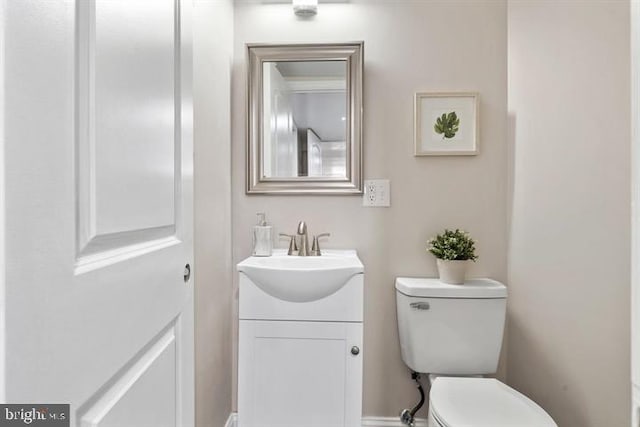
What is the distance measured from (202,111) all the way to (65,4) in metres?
0.92

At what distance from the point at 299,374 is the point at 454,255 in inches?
32.4

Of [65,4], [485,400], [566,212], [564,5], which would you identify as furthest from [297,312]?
[564,5]

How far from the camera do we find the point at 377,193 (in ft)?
5.95

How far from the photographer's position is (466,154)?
1785 millimetres

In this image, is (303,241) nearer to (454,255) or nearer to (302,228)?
Result: (302,228)

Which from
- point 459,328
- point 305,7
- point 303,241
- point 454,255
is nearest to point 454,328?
point 459,328

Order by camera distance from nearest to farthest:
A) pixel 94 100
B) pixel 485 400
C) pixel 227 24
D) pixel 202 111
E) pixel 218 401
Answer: pixel 94 100
pixel 485 400
pixel 202 111
pixel 218 401
pixel 227 24

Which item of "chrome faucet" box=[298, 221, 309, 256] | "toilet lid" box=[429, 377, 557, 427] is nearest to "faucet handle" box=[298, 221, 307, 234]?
"chrome faucet" box=[298, 221, 309, 256]

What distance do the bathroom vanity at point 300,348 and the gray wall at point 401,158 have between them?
0.38 m

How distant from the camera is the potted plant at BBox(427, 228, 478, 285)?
5.43 feet

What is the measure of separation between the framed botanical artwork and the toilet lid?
100cm

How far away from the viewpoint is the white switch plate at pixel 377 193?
1.81m

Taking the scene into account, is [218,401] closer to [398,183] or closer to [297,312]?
[297,312]

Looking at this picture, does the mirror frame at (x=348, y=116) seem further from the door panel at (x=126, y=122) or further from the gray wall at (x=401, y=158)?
the door panel at (x=126, y=122)
